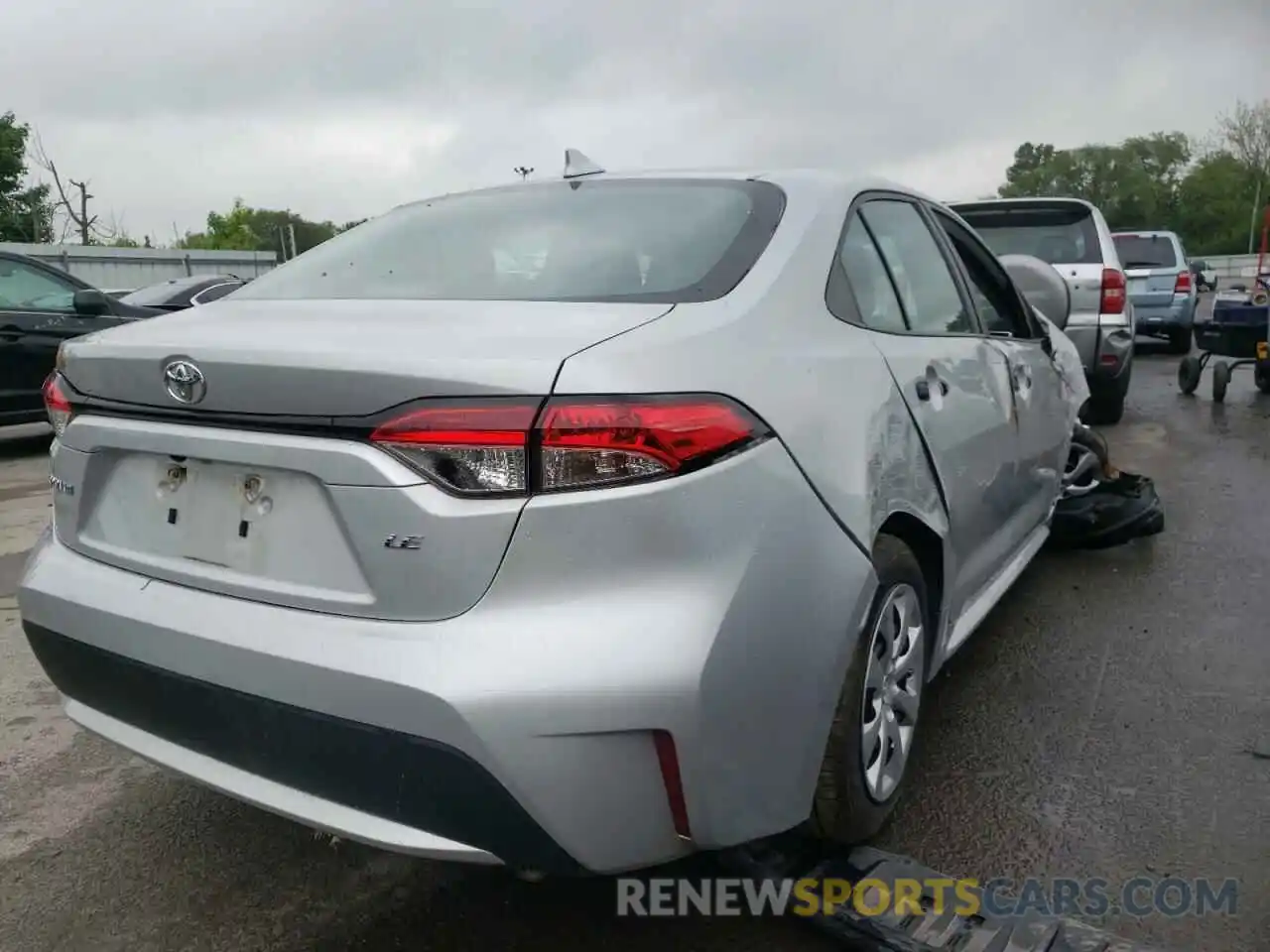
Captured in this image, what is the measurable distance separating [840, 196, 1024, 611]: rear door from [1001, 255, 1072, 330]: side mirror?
120 centimetres

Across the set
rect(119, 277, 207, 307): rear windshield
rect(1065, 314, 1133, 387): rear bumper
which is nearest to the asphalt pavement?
rect(1065, 314, 1133, 387): rear bumper

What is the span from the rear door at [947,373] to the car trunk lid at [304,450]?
0.84 metres

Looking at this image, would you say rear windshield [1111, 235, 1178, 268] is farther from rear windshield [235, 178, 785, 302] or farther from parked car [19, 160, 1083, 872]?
parked car [19, 160, 1083, 872]

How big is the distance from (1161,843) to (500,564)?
1.76 m

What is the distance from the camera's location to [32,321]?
7.74 m

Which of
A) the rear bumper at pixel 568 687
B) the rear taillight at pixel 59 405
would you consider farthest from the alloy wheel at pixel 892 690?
the rear taillight at pixel 59 405

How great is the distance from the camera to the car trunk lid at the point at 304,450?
1.69 m

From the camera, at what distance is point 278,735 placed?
1.81m

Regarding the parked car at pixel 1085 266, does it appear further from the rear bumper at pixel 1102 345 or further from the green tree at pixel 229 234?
the green tree at pixel 229 234

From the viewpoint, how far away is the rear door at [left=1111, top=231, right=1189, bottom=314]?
12.8 meters

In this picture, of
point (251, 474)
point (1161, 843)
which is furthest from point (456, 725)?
point (1161, 843)

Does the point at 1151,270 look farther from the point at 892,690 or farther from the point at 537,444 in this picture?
the point at 537,444

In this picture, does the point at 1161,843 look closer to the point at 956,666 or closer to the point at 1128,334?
the point at 956,666

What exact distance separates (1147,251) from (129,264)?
63.2 ft
